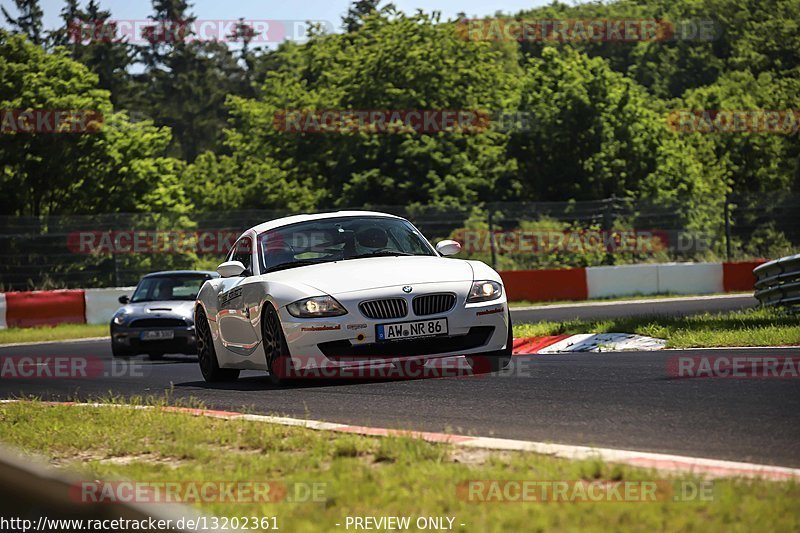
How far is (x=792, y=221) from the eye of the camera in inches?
1133

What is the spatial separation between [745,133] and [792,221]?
32.2 metres

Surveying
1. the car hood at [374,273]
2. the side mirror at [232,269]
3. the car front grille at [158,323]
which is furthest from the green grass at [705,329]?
the car front grille at [158,323]

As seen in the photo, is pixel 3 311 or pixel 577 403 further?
pixel 3 311

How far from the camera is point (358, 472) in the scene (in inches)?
229

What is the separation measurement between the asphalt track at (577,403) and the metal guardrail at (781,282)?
3185mm

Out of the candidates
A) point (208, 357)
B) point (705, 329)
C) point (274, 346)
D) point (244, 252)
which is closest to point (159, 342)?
point (208, 357)

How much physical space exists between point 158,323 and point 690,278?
45.8 ft

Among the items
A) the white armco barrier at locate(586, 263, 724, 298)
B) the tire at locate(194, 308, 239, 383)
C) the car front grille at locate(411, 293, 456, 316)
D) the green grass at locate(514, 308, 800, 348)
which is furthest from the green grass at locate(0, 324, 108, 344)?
the car front grille at locate(411, 293, 456, 316)

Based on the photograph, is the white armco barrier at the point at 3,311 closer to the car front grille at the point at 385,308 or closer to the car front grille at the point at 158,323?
the car front grille at the point at 158,323

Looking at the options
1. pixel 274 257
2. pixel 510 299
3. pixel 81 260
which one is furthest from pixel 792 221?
pixel 274 257

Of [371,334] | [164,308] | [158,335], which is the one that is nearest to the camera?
[371,334]

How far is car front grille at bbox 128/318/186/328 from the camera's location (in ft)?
63.3

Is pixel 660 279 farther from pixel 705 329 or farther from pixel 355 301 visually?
pixel 355 301

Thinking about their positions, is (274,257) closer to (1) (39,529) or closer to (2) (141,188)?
(1) (39,529)
